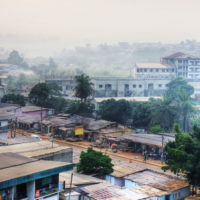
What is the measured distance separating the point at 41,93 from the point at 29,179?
82.6 feet

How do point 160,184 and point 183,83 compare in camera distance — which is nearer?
point 160,184

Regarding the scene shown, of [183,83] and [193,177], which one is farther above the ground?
[183,83]

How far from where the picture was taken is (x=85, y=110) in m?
29.4

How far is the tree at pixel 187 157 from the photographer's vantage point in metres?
12.9

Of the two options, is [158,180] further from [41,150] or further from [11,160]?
[11,160]

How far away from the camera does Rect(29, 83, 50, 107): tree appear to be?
32.5 m

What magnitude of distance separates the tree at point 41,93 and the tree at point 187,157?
798 inches

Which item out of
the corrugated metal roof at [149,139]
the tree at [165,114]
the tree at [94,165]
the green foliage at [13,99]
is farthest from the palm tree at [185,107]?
the green foliage at [13,99]

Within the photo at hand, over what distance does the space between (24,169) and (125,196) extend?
13.3 feet

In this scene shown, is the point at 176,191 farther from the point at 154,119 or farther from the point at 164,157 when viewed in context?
the point at 154,119

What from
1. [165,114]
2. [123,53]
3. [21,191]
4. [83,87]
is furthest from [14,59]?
[21,191]

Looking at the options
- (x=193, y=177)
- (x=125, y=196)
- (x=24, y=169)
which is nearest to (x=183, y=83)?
(x=193, y=177)

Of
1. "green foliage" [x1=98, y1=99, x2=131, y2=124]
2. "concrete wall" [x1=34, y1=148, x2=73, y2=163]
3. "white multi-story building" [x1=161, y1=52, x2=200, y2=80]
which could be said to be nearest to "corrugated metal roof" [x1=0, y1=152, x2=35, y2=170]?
"concrete wall" [x1=34, y1=148, x2=73, y2=163]

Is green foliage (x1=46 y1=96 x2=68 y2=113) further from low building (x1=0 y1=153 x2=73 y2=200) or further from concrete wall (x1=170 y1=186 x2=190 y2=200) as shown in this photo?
low building (x1=0 y1=153 x2=73 y2=200)
